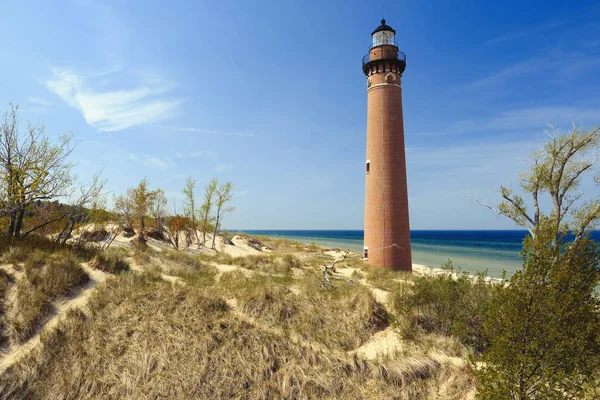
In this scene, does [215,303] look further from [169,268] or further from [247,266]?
→ [247,266]

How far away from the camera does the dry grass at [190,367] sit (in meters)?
7.90

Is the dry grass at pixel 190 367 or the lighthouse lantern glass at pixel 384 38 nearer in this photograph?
the dry grass at pixel 190 367

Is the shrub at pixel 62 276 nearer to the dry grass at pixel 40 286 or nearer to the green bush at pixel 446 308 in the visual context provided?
the dry grass at pixel 40 286

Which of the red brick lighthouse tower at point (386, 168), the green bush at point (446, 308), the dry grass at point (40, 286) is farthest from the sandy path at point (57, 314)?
the red brick lighthouse tower at point (386, 168)

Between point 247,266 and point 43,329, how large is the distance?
32.0 feet

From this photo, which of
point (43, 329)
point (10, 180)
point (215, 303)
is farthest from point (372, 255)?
point (10, 180)

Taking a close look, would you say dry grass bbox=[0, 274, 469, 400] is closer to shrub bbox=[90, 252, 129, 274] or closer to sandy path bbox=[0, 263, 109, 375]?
sandy path bbox=[0, 263, 109, 375]

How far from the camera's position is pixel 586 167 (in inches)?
567

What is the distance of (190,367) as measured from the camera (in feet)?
27.6

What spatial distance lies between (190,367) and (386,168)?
1498 cm

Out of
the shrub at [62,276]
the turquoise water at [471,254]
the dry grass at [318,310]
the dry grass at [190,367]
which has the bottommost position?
the turquoise water at [471,254]

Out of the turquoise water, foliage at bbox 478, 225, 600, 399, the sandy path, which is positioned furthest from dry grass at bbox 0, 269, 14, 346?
the turquoise water

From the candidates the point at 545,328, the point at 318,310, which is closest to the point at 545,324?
the point at 545,328

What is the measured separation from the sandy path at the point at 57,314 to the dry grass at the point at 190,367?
0.34 metres
